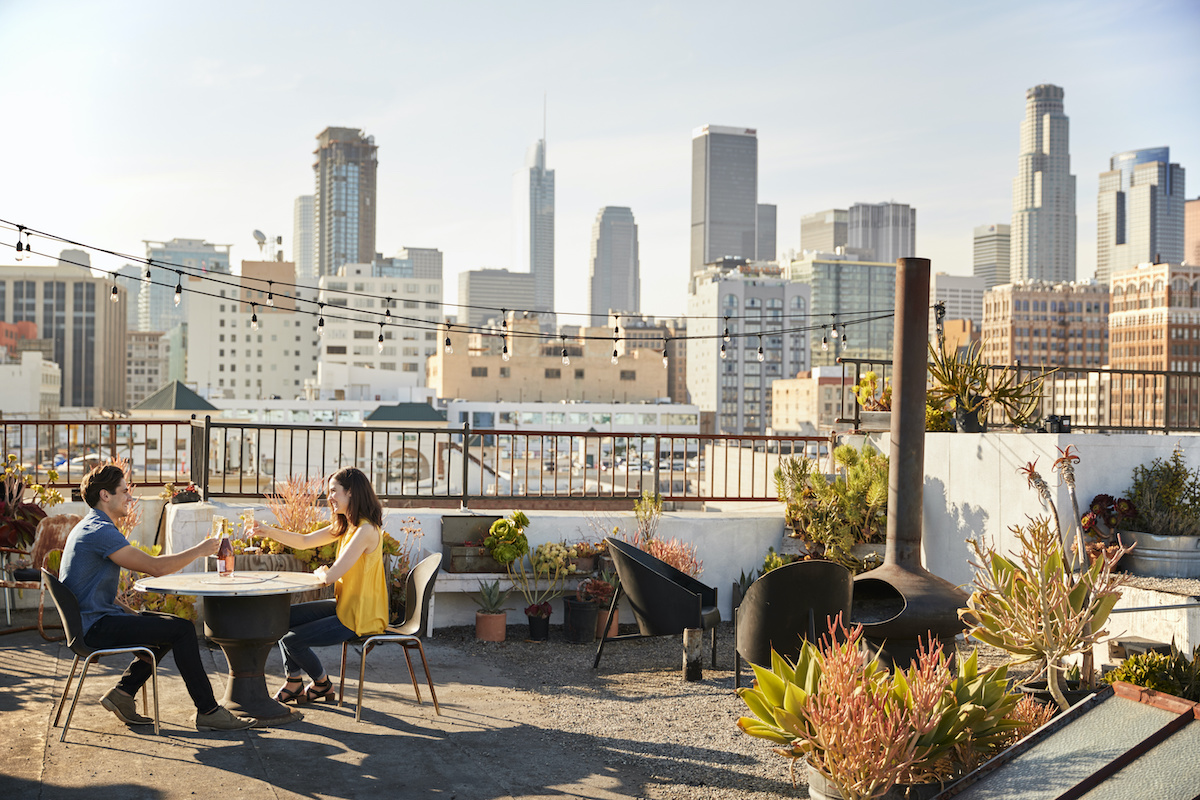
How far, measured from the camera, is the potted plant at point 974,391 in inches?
336

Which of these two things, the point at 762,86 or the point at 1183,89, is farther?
the point at 762,86

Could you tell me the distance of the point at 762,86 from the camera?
56.1 ft

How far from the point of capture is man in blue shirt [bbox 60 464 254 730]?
506 cm

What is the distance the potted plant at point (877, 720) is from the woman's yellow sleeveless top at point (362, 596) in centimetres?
237

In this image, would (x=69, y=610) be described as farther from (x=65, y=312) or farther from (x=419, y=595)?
(x=65, y=312)

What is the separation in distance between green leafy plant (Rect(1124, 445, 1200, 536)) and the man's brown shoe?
22.1 feet

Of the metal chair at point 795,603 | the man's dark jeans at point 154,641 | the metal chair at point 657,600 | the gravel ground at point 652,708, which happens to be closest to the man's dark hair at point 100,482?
the man's dark jeans at point 154,641

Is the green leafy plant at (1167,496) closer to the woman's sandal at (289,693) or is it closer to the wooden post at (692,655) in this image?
the wooden post at (692,655)

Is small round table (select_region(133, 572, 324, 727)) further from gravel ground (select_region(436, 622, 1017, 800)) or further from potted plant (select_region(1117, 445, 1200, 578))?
potted plant (select_region(1117, 445, 1200, 578))

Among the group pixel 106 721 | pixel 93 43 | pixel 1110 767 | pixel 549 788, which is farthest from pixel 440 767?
pixel 93 43

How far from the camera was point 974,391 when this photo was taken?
28.3 feet

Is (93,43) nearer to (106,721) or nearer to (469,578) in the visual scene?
(469,578)

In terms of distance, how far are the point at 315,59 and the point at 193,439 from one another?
352 inches

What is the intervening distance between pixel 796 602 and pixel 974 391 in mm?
3705
